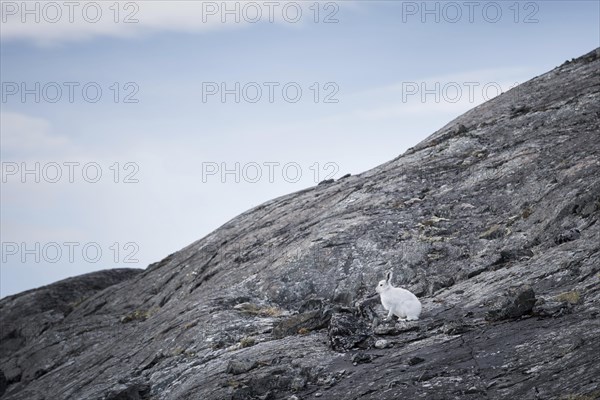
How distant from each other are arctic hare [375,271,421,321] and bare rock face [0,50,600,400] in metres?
0.39

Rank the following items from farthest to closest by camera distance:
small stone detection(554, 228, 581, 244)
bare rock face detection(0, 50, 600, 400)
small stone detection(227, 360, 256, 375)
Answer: small stone detection(554, 228, 581, 244)
small stone detection(227, 360, 256, 375)
bare rock face detection(0, 50, 600, 400)

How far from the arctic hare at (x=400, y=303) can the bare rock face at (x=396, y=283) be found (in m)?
0.39

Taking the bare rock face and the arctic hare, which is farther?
the arctic hare

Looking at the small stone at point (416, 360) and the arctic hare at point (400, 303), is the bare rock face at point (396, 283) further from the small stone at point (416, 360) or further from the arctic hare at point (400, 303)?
the arctic hare at point (400, 303)

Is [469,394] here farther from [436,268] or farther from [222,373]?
[436,268]

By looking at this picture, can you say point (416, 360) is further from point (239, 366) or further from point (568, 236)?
point (568, 236)

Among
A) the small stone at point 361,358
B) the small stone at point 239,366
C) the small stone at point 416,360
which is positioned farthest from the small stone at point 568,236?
the small stone at point 239,366

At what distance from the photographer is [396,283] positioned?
1080 inches

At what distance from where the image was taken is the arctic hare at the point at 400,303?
72.7 feet

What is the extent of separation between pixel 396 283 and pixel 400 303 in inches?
201

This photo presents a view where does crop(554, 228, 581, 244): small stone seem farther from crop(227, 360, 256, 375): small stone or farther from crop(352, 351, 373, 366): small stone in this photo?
crop(227, 360, 256, 375): small stone

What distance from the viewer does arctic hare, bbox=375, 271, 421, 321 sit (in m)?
22.2

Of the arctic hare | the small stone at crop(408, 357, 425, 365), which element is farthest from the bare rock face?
the arctic hare

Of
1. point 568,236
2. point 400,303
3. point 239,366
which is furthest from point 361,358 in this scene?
point 568,236
